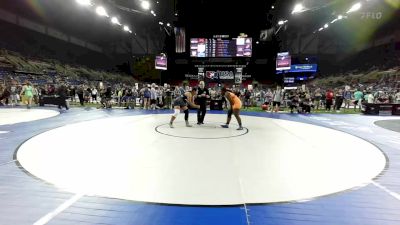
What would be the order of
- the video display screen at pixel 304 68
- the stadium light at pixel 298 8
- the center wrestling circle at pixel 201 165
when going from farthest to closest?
the video display screen at pixel 304 68 < the stadium light at pixel 298 8 < the center wrestling circle at pixel 201 165

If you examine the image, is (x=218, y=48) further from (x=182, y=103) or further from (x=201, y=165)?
(x=201, y=165)

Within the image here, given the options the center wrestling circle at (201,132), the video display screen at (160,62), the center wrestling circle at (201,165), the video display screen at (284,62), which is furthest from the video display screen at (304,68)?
the center wrestling circle at (201,165)

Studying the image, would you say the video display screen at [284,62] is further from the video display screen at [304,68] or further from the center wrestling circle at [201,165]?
the center wrestling circle at [201,165]

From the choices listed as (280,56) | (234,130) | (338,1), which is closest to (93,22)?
(280,56)

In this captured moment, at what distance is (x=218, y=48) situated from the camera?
1128 inches

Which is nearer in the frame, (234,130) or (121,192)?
(121,192)

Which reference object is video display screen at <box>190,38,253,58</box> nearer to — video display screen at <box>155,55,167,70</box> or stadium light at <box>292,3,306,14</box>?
video display screen at <box>155,55,167,70</box>

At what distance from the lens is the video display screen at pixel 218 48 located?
2844 cm

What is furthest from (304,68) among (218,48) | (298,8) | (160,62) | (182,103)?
(182,103)

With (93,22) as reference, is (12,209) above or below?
below

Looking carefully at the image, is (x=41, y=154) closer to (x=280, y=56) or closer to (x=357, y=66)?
(x=280, y=56)

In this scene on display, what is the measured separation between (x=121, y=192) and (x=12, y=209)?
1.19 metres

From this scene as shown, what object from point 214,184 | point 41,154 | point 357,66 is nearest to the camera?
point 214,184

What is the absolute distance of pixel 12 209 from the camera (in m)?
3.24
